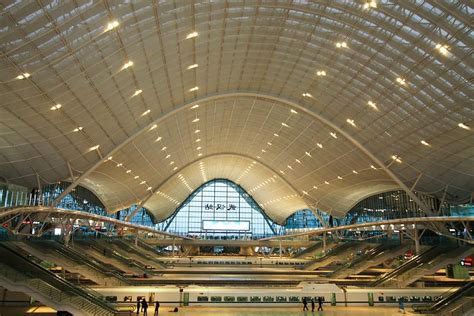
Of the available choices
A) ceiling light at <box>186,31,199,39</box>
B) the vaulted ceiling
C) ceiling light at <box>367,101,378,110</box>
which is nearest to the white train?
the vaulted ceiling

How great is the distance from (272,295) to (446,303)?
1450cm

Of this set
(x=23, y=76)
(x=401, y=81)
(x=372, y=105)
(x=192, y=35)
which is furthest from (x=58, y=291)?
(x=372, y=105)

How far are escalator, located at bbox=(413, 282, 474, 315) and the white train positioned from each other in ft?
8.56

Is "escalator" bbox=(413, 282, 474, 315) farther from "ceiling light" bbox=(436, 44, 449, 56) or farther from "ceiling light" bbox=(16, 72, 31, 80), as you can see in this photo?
"ceiling light" bbox=(16, 72, 31, 80)

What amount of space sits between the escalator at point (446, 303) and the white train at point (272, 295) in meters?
2.61

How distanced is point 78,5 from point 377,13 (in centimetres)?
1983

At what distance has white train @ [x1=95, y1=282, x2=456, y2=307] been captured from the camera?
120ft

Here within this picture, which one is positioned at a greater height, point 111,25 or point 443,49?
point 443,49

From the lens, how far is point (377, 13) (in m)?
29.4

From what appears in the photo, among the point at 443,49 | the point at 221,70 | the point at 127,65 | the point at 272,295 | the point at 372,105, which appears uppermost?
the point at 221,70

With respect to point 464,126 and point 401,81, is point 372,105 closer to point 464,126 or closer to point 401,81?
point 401,81

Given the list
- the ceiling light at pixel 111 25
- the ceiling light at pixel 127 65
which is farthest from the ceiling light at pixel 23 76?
the ceiling light at pixel 127 65

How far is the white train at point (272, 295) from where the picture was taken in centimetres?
3672

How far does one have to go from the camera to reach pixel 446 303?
112 feet
